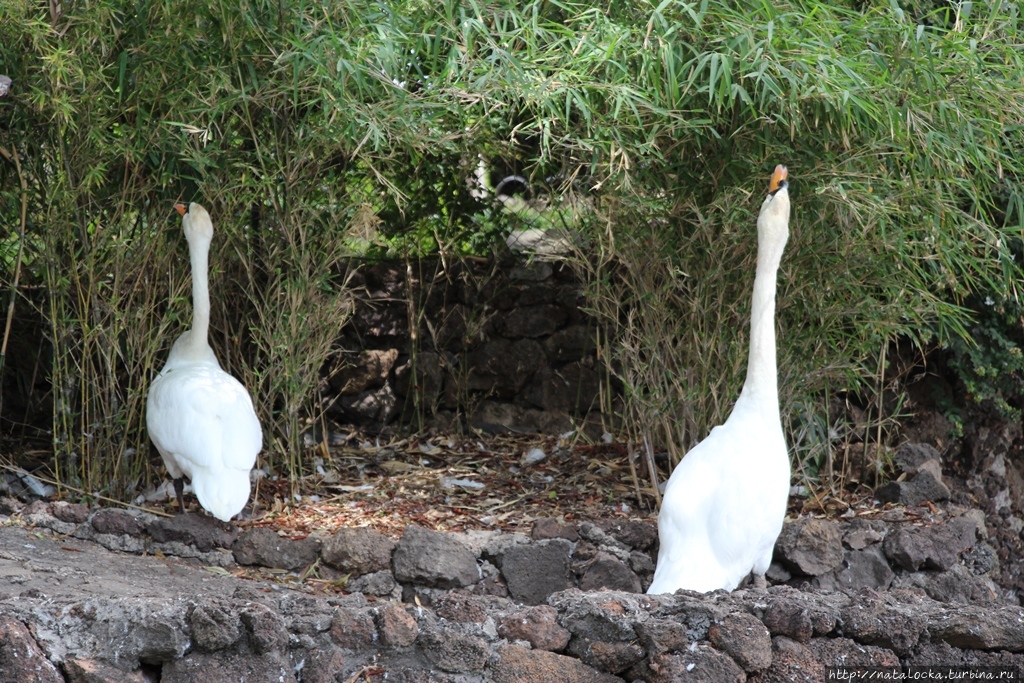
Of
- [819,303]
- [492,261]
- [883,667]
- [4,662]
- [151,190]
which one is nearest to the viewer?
[4,662]

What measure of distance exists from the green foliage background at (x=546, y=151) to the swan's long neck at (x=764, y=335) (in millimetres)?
385

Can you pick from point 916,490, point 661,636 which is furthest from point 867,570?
point 661,636

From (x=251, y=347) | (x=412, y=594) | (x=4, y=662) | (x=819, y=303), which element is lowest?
(x=412, y=594)

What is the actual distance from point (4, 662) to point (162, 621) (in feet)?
1.32

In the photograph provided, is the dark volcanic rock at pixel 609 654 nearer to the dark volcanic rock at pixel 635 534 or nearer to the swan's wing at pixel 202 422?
the dark volcanic rock at pixel 635 534

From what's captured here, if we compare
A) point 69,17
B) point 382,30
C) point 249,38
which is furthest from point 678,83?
point 69,17

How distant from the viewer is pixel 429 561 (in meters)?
4.14

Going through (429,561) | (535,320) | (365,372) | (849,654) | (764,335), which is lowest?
(429,561)

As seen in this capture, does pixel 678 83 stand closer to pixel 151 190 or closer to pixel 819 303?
pixel 819 303

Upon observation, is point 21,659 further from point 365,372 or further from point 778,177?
point 365,372

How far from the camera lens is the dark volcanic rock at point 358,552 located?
13.7 feet

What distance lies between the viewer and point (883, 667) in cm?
313

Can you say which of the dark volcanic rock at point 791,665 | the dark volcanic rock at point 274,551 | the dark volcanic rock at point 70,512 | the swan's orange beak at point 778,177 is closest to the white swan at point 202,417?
the dark volcanic rock at point 274,551

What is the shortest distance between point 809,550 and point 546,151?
6.46ft
